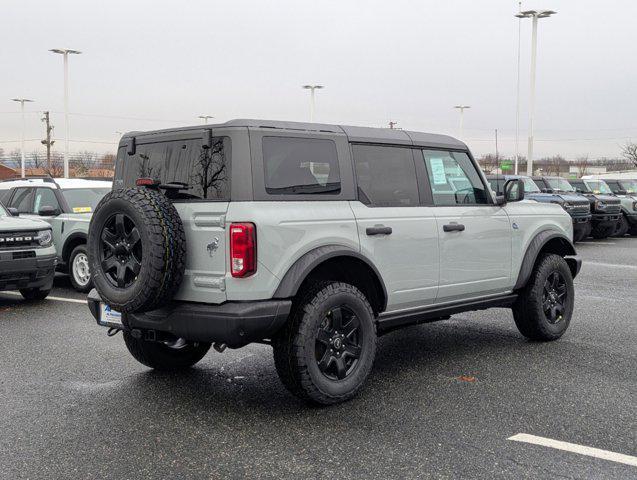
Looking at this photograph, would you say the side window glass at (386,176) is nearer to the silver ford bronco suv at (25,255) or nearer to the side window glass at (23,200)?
the silver ford bronco suv at (25,255)

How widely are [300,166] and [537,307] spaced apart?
9.80 ft

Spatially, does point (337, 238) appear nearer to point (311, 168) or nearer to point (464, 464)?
point (311, 168)

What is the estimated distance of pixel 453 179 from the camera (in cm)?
617

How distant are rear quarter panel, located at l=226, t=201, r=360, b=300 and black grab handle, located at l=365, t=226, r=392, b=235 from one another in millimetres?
275

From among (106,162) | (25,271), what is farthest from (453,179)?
(106,162)

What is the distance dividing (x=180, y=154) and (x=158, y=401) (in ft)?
5.82

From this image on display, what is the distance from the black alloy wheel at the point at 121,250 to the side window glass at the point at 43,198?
6909 millimetres

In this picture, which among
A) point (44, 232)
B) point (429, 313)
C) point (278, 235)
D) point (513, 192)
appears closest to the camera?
point (278, 235)

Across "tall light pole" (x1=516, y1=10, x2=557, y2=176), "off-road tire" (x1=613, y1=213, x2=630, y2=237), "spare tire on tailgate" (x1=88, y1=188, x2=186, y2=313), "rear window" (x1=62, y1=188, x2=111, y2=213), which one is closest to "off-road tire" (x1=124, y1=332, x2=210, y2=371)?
"spare tire on tailgate" (x1=88, y1=188, x2=186, y2=313)

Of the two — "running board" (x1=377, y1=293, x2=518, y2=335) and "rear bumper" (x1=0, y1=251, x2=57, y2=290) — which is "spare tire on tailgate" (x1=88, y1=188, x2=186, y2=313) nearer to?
"running board" (x1=377, y1=293, x2=518, y2=335)

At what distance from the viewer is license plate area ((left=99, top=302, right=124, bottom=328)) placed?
5.15 m

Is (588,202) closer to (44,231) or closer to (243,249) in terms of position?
(44,231)

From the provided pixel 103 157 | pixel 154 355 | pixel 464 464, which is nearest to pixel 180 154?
pixel 154 355

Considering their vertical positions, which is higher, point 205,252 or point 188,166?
point 188,166
